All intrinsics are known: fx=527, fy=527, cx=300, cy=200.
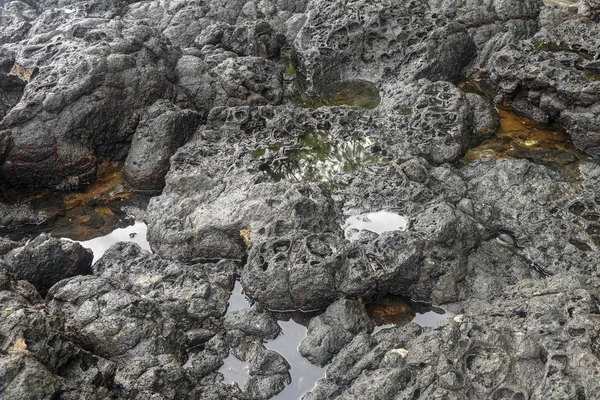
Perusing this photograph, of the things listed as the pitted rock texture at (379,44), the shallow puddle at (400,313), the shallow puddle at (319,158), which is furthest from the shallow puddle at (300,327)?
the pitted rock texture at (379,44)

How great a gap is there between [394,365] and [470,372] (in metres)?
0.52

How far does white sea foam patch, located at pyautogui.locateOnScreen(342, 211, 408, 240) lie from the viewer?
5492 millimetres

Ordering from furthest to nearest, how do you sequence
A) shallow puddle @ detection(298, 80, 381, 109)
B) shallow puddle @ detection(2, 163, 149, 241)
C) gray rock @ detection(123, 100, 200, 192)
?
shallow puddle @ detection(298, 80, 381, 109), gray rock @ detection(123, 100, 200, 192), shallow puddle @ detection(2, 163, 149, 241)

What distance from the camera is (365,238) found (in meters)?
5.15

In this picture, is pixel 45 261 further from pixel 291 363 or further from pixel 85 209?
pixel 291 363

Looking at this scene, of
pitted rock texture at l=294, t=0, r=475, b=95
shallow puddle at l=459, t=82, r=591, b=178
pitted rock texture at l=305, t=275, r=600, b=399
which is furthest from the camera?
pitted rock texture at l=294, t=0, r=475, b=95

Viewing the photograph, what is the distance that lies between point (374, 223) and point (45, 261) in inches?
129

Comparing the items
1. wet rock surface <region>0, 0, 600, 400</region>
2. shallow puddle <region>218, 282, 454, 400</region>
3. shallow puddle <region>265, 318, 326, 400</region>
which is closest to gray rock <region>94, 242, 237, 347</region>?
wet rock surface <region>0, 0, 600, 400</region>

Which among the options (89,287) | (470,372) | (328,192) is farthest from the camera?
(328,192)

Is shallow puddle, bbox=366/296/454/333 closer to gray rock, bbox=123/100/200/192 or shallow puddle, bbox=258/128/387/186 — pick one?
shallow puddle, bbox=258/128/387/186

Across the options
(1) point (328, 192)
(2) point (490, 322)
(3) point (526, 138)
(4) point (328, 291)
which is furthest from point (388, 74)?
(2) point (490, 322)

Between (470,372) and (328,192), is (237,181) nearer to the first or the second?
(328,192)

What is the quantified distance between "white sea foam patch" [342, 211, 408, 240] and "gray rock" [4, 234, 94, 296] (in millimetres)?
2703

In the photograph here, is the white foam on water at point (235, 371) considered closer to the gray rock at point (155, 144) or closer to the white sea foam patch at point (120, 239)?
the white sea foam patch at point (120, 239)
